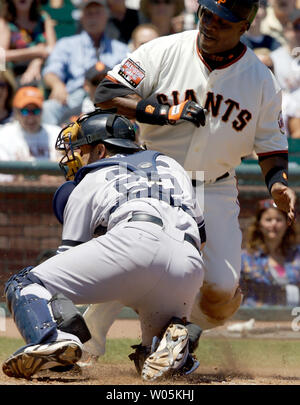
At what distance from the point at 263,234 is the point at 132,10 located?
3.63 m

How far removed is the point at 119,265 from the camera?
389 cm

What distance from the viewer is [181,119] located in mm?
4816

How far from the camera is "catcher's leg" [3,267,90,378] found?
12.1 feet

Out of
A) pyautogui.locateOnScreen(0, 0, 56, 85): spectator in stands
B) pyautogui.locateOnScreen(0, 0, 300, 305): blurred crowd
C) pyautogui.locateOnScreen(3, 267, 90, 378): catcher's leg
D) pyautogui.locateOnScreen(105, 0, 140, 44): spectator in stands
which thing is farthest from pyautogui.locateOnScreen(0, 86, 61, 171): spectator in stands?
pyautogui.locateOnScreen(3, 267, 90, 378): catcher's leg

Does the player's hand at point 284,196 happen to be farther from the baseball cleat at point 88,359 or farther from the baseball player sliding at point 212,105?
the baseball cleat at point 88,359

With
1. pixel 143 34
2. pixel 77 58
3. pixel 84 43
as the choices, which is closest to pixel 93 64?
pixel 77 58

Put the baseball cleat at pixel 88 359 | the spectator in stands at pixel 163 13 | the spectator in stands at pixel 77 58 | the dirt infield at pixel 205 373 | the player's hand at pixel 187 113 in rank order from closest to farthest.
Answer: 1. the dirt infield at pixel 205 373
2. the player's hand at pixel 187 113
3. the baseball cleat at pixel 88 359
4. the spectator in stands at pixel 77 58
5. the spectator in stands at pixel 163 13

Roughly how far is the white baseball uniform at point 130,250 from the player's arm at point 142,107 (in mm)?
539

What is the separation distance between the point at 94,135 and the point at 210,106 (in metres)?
0.95

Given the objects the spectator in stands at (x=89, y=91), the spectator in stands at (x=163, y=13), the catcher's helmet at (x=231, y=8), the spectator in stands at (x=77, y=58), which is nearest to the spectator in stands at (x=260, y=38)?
the spectator in stands at (x=163, y=13)

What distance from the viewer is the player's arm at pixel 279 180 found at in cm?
509

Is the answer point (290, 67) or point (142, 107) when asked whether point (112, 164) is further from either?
point (290, 67)

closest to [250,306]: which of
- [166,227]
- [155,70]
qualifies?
[155,70]

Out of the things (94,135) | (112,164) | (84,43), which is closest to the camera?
(112,164)
